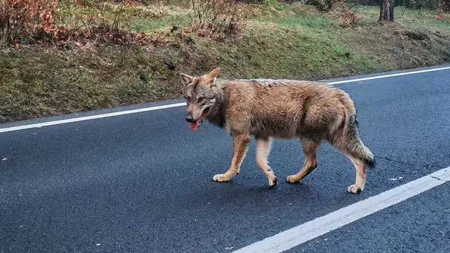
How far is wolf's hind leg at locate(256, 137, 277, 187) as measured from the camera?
543 centimetres

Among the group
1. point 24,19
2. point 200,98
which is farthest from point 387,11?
point 200,98

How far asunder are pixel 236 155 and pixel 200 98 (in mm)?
720

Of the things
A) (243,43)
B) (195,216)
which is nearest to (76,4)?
(243,43)

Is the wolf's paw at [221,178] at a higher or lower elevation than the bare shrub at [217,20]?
lower

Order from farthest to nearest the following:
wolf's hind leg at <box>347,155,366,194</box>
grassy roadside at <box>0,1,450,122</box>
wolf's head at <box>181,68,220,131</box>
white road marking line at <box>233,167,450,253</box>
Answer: grassy roadside at <box>0,1,450,122</box> < wolf's head at <box>181,68,220,131</box> < wolf's hind leg at <box>347,155,366,194</box> < white road marking line at <box>233,167,450,253</box>

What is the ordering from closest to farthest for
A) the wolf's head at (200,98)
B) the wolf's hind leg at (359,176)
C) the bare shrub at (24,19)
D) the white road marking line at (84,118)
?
the wolf's hind leg at (359,176) → the wolf's head at (200,98) → the white road marking line at (84,118) → the bare shrub at (24,19)

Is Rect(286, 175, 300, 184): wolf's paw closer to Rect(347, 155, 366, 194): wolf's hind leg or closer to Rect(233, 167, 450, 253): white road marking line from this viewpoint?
Rect(347, 155, 366, 194): wolf's hind leg

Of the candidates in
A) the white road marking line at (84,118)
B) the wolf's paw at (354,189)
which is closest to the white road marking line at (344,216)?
the wolf's paw at (354,189)

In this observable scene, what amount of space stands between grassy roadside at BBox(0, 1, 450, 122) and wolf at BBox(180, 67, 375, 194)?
12.8 feet

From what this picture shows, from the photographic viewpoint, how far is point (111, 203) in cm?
484

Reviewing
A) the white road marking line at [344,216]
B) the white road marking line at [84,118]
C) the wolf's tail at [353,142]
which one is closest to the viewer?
the white road marking line at [344,216]

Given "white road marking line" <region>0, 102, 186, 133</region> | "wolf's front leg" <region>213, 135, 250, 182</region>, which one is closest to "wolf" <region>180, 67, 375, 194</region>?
"wolf's front leg" <region>213, 135, 250, 182</region>

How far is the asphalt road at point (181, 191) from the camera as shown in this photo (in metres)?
4.12

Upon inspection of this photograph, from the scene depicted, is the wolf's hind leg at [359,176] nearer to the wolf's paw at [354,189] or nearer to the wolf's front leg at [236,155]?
the wolf's paw at [354,189]
